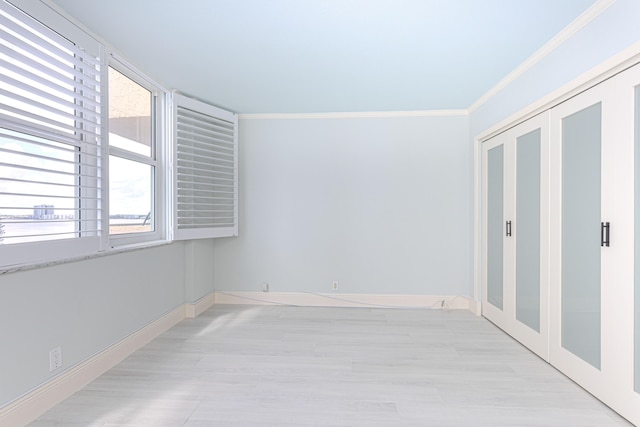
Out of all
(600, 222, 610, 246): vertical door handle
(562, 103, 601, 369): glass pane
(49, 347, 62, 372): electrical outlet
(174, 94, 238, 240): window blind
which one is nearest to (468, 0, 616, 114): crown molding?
(562, 103, 601, 369): glass pane

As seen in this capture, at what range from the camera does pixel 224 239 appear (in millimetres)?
4391

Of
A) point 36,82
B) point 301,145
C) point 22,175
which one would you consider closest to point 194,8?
point 36,82

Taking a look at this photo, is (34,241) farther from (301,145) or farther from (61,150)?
(301,145)

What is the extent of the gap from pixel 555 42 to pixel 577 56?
0.87 ft

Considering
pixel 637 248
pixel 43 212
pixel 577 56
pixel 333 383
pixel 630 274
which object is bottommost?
pixel 333 383

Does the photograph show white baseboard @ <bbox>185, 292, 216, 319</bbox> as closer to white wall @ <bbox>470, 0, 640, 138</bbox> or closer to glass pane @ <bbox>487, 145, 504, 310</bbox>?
glass pane @ <bbox>487, 145, 504, 310</bbox>

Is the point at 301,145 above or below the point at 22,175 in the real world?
above

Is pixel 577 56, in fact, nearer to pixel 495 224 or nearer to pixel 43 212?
pixel 495 224

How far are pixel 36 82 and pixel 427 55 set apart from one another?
2.63m

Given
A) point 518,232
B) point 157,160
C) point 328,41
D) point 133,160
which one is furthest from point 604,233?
point 157,160

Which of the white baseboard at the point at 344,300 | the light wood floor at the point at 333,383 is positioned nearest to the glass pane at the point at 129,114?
the light wood floor at the point at 333,383

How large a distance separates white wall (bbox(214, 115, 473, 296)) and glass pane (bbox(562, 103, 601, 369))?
1.67 m

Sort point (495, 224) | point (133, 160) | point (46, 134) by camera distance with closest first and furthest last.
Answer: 1. point (46, 134)
2. point (133, 160)
3. point (495, 224)

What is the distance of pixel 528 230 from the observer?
288 cm
